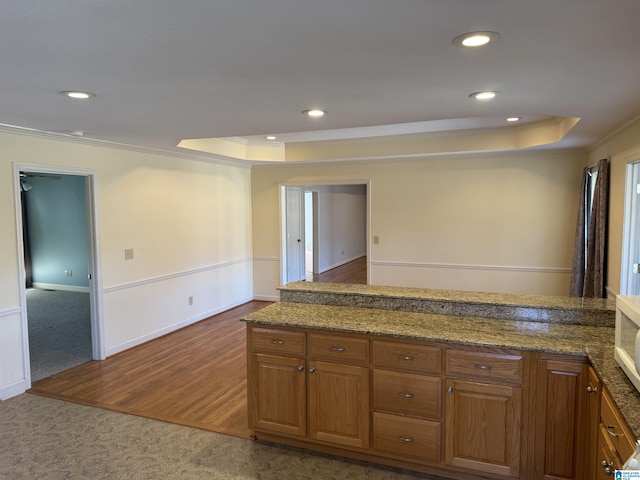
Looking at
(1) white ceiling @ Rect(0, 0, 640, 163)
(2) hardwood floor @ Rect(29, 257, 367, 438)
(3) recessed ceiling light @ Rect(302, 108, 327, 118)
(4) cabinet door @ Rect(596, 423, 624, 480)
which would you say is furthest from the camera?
(2) hardwood floor @ Rect(29, 257, 367, 438)

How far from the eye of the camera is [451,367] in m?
2.30

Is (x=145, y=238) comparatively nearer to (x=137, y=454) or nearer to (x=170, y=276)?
(x=170, y=276)

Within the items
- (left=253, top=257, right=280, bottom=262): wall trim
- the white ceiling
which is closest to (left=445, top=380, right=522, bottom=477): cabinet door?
the white ceiling

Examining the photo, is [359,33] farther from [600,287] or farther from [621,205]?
[600,287]

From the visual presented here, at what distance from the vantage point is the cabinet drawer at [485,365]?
2.19m

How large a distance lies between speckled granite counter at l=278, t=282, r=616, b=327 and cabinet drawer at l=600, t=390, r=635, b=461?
2.60ft

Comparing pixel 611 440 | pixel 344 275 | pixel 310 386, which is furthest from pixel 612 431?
pixel 344 275

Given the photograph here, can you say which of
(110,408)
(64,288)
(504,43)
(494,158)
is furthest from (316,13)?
(64,288)

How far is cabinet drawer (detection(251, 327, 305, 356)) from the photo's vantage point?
103 inches

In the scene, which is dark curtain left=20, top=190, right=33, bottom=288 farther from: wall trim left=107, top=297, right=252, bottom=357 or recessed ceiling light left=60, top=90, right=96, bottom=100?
recessed ceiling light left=60, top=90, right=96, bottom=100

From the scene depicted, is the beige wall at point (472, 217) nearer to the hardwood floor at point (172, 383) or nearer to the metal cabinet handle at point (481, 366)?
the hardwood floor at point (172, 383)

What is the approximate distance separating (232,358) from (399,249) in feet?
9.43

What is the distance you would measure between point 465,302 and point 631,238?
1.87m

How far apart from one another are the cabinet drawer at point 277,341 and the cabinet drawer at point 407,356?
49cm
